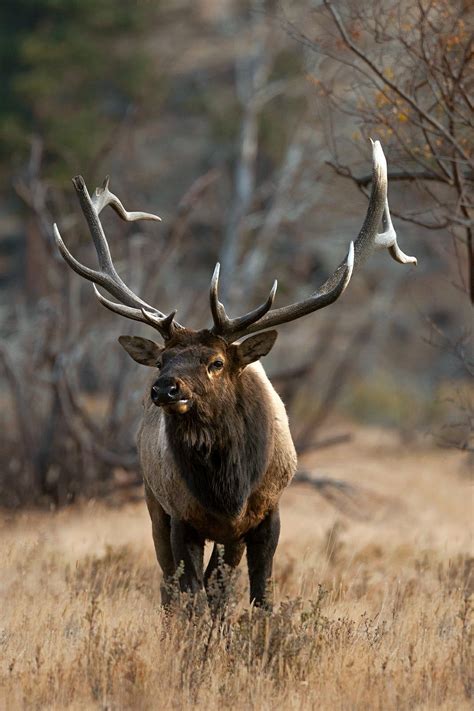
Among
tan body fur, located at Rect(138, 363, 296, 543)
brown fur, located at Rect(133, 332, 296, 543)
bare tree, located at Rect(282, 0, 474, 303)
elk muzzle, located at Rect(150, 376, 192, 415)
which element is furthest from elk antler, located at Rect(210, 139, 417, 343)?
bare tree, located at Rect(282, 0, 474, 303)

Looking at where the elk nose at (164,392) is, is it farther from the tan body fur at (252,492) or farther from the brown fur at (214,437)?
the tan body fur at (252,492)

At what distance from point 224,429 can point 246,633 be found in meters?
1.13

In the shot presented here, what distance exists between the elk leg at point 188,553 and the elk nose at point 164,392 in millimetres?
990

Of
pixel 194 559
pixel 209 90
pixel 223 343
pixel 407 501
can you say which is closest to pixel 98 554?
pixel 194 559

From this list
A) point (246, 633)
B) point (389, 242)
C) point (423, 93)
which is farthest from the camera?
point (423, 93)

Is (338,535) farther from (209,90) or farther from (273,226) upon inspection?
(209,90)

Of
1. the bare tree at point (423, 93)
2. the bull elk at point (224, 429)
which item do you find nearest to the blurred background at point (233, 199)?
the bare tree at point (423, 93)

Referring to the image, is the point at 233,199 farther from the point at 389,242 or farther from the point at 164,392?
the point at 164,392

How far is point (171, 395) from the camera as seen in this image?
5.64 metres

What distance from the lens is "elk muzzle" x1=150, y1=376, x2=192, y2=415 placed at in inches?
221

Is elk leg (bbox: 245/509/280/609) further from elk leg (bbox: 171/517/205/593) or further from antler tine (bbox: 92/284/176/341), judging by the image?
antler tine (bbox: 92/284/176/341)

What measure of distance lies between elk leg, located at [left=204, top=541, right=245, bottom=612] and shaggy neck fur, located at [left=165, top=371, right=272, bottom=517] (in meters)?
0.30

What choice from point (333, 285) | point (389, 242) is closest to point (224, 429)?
point (333, 285)

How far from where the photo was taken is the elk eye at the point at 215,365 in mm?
6043
